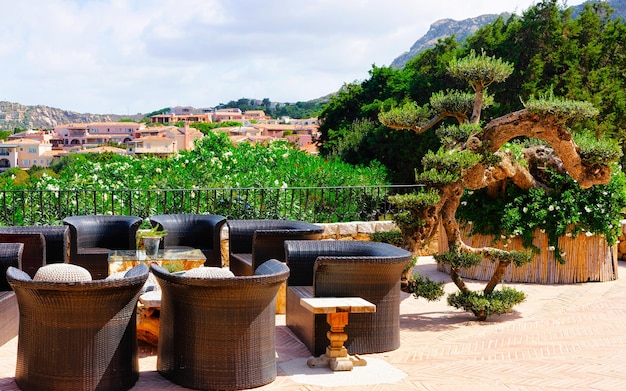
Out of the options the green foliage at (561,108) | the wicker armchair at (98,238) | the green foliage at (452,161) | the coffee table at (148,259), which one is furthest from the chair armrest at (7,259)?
the green foliage at (561,108)

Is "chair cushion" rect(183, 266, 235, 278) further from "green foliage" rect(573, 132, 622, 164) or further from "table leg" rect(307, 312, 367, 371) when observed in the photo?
"green foliage" rect(573, 132, 622, 164)

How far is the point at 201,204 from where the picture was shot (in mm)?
10797

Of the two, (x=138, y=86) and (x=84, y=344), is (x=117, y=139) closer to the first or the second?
(x=138, y=86)

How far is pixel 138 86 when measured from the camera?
71875mm

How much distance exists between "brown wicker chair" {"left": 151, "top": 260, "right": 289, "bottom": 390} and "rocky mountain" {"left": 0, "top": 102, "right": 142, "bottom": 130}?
6596 inches

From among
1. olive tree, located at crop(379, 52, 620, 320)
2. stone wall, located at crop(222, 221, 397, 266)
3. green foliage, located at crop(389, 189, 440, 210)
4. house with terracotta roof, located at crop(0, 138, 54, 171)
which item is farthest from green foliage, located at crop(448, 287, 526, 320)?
house with terracotta roof, located at crop(0, 138, 54, 171)

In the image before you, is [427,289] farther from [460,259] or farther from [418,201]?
[418,201]

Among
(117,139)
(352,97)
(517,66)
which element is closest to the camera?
(517,66)

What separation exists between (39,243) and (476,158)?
4805 millimetres

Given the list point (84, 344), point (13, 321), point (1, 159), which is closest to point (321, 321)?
point (84, 344)

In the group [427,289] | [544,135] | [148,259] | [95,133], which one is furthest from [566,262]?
[95,133]

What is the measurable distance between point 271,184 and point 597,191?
16.3 feet

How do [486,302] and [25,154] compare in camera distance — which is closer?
[486,302]

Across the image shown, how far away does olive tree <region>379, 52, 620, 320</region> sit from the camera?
24.9 feet
